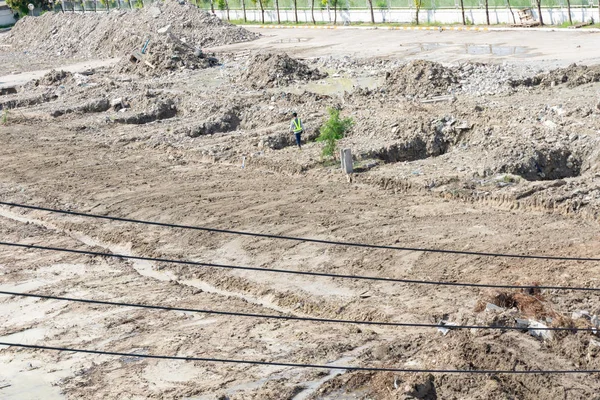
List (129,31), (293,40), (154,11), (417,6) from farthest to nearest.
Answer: (154,11), (129,31), (293,40), (417,6)

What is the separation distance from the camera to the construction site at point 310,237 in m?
11.3

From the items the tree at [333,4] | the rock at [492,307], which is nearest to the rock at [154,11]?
the tree at [333,4]

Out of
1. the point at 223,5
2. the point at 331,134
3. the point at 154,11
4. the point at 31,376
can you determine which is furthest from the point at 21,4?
the point at 31,376

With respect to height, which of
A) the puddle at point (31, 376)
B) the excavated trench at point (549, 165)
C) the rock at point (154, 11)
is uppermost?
the rock at point (154, 11)

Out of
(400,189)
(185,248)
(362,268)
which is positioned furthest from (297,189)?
(362,268)

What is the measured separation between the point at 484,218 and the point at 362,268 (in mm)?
3009

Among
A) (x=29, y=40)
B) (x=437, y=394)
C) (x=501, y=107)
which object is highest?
(x=29, y=40)

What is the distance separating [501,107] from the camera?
23078 millimetres

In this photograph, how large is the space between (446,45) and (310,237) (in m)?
24.5

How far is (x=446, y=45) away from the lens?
127 feet

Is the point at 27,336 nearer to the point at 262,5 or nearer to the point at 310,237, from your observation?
the point at 310,237

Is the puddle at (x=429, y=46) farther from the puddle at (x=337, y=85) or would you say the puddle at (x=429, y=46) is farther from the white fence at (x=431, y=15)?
the puddle at (x=337, y=85)

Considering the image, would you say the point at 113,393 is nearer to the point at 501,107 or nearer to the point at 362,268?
the point at 362,268

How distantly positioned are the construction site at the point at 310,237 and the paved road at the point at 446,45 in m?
0.51
